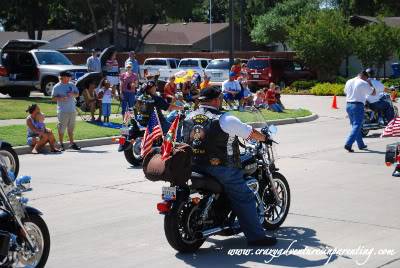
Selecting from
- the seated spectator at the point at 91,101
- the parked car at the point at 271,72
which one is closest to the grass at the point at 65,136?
the seated spectator at the point at 91,101

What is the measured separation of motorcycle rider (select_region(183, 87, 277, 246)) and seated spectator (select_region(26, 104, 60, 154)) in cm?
870

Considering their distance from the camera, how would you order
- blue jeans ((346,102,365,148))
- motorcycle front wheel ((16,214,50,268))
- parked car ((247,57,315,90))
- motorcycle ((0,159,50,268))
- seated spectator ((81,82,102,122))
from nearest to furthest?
motorcycle ((0,159,50,268)), motorcycle front wheel ((16,214,50,268)), blue jeans ((346,102,365,148)), seated spectator ((81,82,102,122)), parked car ((247,57,315,90))

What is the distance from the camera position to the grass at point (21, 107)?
21612mm

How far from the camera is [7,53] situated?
28203 mm

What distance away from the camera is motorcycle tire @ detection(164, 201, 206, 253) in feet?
22.9

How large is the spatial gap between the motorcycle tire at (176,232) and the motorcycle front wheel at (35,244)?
3.95ft

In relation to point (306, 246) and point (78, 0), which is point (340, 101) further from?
point (78, 0)

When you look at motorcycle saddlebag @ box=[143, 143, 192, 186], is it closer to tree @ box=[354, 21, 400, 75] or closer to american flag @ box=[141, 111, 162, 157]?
american flag @ box=[141, 111, 162, 157]

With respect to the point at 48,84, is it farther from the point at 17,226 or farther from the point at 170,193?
the point at 17,226

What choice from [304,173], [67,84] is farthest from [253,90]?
[304,173]

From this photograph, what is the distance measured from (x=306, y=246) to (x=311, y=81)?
1260 inches

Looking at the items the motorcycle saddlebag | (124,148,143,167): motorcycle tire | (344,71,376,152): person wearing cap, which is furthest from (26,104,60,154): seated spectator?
the motorcycle saddlebag

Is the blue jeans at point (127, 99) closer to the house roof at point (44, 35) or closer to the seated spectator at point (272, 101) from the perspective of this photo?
the seated spectator at point (272, 101)

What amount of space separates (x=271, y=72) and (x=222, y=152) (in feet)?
102
